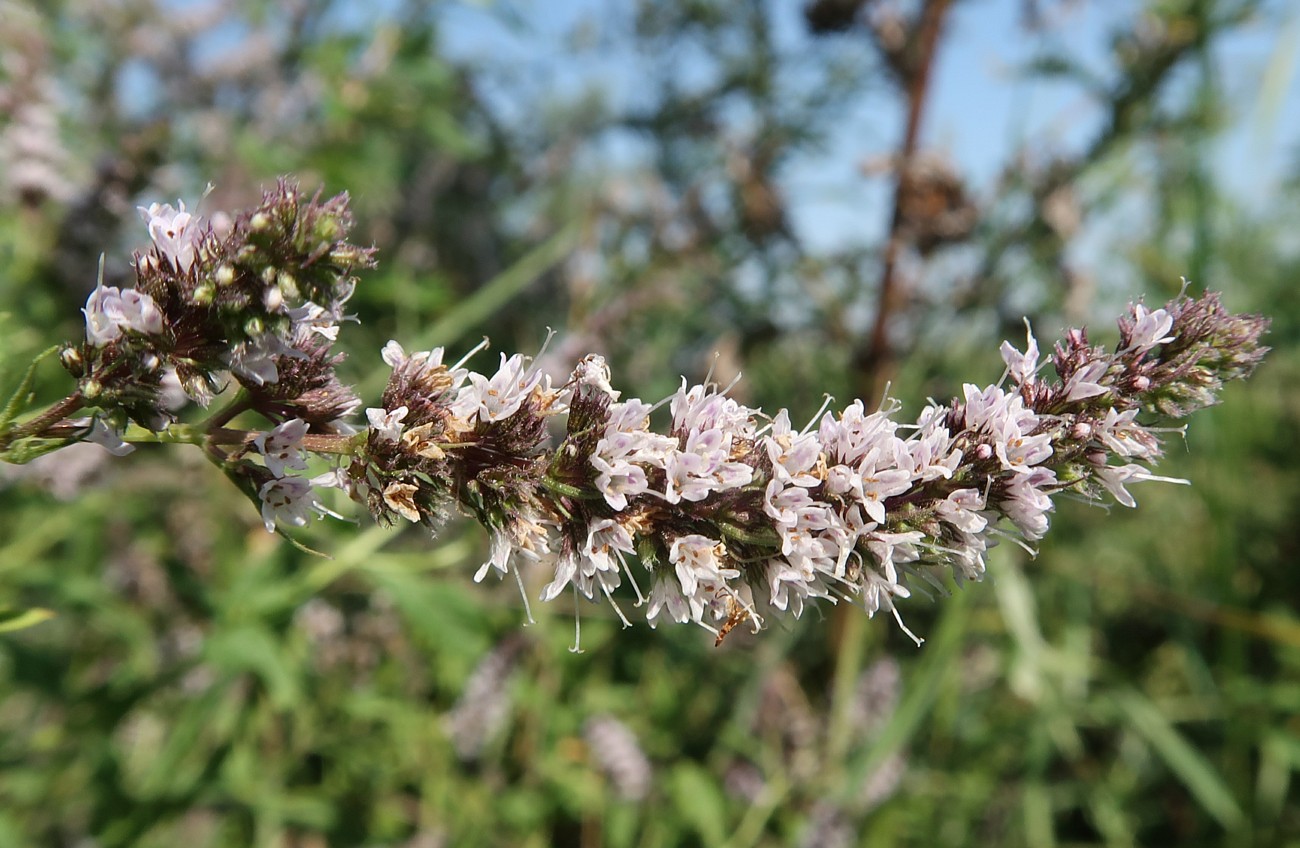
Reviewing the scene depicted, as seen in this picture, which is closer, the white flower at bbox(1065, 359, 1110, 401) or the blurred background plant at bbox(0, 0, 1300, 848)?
the white flower at bbox(1065, 359, 1110, 401)

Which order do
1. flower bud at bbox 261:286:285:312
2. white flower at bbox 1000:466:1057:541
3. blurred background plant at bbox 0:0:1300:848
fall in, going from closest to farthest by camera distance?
flower bud at bbox 261:286:285:312 < white flower at bbox 1000:466:1057:541 < blurred background plant at bbox 0:0:1300:848

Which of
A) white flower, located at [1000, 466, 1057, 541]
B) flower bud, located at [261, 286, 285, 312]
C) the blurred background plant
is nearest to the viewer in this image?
flower bud, located at [261, 286, 285, 312]

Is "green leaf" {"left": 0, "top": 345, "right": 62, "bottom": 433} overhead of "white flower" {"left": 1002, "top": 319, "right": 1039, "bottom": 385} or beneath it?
overhead

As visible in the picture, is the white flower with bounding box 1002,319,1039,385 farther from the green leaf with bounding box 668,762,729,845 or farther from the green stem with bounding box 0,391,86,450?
the green leaf with bounding box 668,762,729,845

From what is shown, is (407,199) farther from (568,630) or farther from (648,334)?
(568,630)

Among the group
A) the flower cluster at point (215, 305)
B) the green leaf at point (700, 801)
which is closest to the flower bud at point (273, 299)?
the flower cluster at point (215, 305)

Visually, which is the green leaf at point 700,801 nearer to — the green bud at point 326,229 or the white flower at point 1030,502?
the white flower at point 1030,502

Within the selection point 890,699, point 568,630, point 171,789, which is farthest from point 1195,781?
point 171,789

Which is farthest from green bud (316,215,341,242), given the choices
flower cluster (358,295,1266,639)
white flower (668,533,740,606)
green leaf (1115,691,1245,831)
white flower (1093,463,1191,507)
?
green leaf (1115,691,1245,831)
